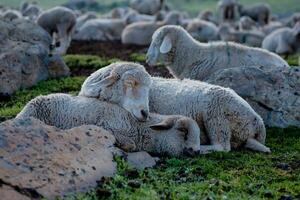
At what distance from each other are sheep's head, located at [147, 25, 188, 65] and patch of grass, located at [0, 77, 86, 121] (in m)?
1.59

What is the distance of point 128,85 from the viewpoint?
9.09 meters

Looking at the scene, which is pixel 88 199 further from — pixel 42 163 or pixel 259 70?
pixel 259 70

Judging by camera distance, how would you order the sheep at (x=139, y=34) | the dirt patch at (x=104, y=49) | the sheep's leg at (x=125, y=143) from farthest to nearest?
the sheep at (x=139, y=34) → the dirt patch at (x=104, y=49) → the sheep's leg at (x=125, y=143)

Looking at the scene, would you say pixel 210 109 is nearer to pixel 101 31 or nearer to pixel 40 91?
pixel 40 91

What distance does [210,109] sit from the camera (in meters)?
9.41

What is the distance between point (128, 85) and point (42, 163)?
226 cm

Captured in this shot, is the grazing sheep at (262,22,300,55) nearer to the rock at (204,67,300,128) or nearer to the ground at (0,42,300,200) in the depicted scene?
the rock at (204,67,300,128)

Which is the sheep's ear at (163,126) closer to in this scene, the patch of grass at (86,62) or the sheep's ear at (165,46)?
the sheep's ear at (165,46)

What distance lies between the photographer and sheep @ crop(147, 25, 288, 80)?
1261 centimetres

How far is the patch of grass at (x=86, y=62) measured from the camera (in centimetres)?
1669

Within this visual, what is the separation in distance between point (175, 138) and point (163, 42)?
12.8 feet

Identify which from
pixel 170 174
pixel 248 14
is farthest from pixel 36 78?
pixel 248 14

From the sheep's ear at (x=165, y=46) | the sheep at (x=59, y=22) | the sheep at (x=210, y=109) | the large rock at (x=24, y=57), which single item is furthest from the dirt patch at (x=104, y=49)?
the sheep at (x=210, y=109)

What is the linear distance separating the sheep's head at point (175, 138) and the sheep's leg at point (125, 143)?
0.97 ft
